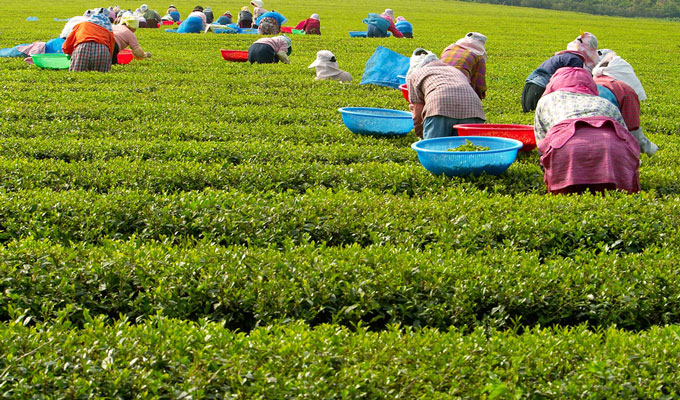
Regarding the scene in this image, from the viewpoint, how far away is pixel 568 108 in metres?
7.16

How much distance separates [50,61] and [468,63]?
1030 cm

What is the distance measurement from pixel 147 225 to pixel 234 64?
13.2m

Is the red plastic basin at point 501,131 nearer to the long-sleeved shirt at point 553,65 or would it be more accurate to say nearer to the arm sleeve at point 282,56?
the long-sleeved shirt at point 553,65

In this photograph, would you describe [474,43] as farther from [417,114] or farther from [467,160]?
[467,160]

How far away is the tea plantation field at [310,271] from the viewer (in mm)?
3541

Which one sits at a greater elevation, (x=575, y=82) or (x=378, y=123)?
(x=575, y=82)

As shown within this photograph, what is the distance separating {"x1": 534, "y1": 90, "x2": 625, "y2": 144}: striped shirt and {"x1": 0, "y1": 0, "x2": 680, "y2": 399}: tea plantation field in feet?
2.18

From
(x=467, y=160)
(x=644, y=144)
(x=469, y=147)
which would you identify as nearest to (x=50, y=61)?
(x=469, y=147)

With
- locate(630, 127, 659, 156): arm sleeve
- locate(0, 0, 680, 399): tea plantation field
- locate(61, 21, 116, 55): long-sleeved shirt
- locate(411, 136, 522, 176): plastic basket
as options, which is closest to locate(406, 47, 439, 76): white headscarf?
locate(0, 0, 680, 399): tea plantation field

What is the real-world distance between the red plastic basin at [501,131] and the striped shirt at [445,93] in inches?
9.7

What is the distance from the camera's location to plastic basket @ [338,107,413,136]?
9.65 m

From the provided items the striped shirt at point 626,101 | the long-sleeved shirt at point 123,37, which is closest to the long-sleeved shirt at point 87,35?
the long-sleeved shirt at point 123,37

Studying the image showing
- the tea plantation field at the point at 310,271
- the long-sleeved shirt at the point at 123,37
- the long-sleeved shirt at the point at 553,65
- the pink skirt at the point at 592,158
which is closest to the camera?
the tea plantation field at the point at 310,271

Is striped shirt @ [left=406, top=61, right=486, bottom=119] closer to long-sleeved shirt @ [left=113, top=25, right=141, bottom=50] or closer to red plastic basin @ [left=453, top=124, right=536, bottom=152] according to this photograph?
red plastic basin @ [left=453, top=124, right=536, bottom=152]
